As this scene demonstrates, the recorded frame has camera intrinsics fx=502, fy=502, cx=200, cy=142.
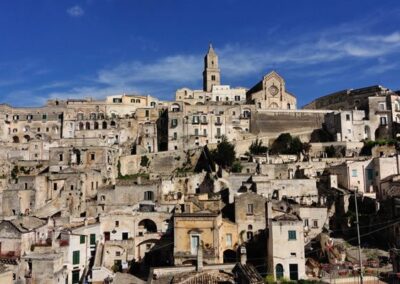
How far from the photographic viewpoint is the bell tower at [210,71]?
10025 centimetres

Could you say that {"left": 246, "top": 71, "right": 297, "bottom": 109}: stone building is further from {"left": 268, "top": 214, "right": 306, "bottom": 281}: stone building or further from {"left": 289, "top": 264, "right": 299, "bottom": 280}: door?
{"left": 289, "top": 264, "right": 299, "bottom": 280}: door

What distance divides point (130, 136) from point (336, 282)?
47.4m

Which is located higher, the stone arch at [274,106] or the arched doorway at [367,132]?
the stone arch at [274,106]

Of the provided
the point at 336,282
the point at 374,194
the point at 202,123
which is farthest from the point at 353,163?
the point at 202,123

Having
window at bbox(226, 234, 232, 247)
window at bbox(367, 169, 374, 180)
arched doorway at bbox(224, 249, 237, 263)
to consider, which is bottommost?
arched doorway at bbox(224, 249, 237, 263)

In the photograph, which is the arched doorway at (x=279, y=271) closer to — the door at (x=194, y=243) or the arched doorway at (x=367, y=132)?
the door at (x=194, y=243)

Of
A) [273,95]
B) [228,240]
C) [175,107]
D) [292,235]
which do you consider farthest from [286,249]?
[273,95]

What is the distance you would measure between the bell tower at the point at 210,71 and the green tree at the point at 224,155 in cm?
3784

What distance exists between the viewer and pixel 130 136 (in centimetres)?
7294

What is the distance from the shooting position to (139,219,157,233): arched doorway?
42.4 metres

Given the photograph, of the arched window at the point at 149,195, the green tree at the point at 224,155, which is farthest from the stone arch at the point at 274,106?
the arched window at the point at 149,195

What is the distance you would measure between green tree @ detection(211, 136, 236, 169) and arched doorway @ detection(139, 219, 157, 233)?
1800 centimetres

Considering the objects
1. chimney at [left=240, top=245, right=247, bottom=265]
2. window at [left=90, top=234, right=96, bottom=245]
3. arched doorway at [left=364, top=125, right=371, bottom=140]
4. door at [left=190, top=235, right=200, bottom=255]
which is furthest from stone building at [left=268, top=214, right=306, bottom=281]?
arched doorway at [left=364, top=125, right=371, bottom=140]

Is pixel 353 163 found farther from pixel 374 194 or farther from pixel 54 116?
pixel 54 116
